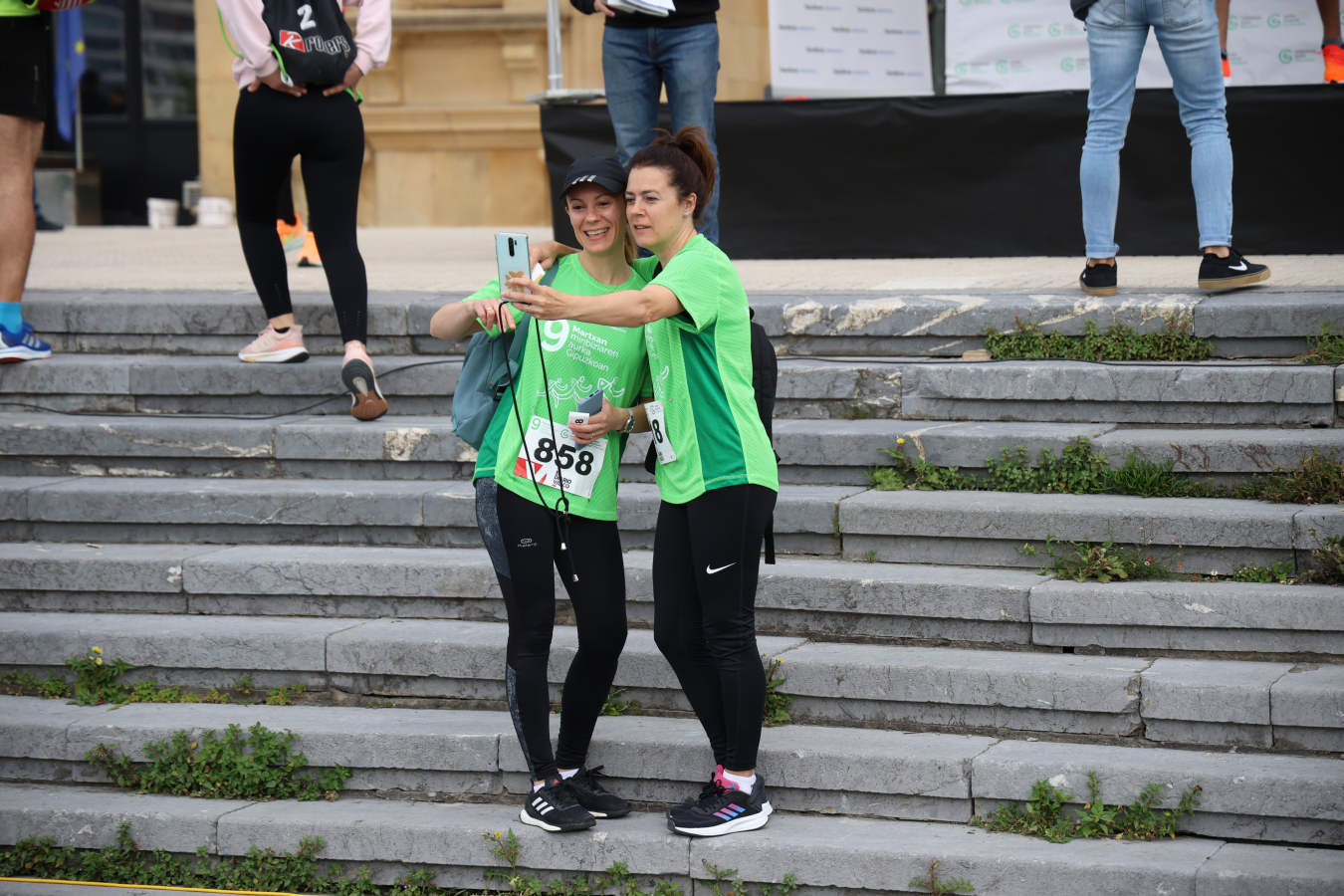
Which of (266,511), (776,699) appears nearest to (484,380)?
(776,699)


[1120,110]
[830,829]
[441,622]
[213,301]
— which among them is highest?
[1120,110]

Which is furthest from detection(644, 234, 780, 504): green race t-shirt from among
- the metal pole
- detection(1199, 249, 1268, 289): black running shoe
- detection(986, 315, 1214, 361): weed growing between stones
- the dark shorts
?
the metal pole

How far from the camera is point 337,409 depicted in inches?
243

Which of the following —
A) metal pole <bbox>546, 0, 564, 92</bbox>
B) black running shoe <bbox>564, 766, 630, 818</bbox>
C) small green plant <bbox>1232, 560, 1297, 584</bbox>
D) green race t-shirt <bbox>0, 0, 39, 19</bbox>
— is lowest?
black running shoe <bbox>564, 766, 630, 818</bbox>

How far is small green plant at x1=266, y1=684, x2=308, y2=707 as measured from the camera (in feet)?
16.2

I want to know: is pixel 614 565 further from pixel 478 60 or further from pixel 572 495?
pixel 478 60

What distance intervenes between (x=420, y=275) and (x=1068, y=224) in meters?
3.35

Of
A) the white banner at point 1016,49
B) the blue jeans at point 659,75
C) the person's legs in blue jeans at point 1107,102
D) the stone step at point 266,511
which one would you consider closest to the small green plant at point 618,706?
the stone step at point 266,511

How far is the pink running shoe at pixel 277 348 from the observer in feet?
20.5

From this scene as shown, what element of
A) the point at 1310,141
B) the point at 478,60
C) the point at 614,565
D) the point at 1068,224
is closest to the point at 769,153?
the point at 1068,224

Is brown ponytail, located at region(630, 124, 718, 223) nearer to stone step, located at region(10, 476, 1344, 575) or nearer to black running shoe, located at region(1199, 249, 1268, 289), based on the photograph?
stone step, located at region(10, 476, 1344, 575)

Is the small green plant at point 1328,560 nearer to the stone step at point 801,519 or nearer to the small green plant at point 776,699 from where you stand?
the stone step at point 801,519

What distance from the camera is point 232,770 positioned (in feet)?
15.1

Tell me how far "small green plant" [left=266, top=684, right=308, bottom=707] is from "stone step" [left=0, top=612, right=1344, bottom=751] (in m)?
0.03
